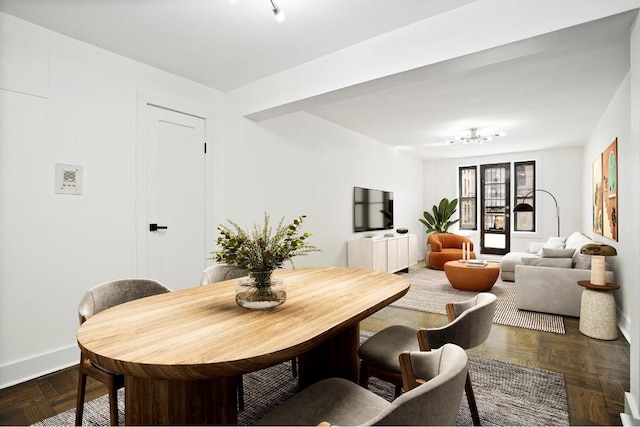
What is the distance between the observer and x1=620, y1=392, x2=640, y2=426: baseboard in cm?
177

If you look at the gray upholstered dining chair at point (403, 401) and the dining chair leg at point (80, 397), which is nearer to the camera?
the gray upholstered dining chair at point (403, 401)

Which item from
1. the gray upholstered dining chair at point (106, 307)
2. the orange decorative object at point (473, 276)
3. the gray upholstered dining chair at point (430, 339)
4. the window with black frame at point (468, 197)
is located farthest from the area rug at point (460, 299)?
the gray upholstered dining chair at point (106, 307)

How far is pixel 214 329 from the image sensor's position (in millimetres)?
1263

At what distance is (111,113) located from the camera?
2.94m

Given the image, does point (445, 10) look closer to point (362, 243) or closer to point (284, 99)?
point (284, 99)

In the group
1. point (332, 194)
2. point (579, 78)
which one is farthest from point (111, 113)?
point (579, 78)

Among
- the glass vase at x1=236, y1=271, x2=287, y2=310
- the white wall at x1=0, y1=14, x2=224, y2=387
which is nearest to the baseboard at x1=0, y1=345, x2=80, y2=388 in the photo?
the white wall at x1=0, y1=14, x2=224, y2=387

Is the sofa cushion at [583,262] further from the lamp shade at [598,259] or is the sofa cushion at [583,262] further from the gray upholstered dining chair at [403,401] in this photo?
the gray upholstered dining chair at [403,401]

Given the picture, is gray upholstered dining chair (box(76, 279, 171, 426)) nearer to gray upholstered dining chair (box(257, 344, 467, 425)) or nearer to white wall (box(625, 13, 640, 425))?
gray upholstered dining chair (box(257, 344, 467, 425))

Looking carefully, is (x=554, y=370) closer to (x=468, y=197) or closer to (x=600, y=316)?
(x=600, y=316)

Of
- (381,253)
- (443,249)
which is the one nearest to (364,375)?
(381,253)

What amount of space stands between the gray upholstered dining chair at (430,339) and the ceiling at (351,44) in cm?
167

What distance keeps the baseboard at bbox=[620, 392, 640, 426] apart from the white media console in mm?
3499

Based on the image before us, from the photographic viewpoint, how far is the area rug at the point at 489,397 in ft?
6.39
